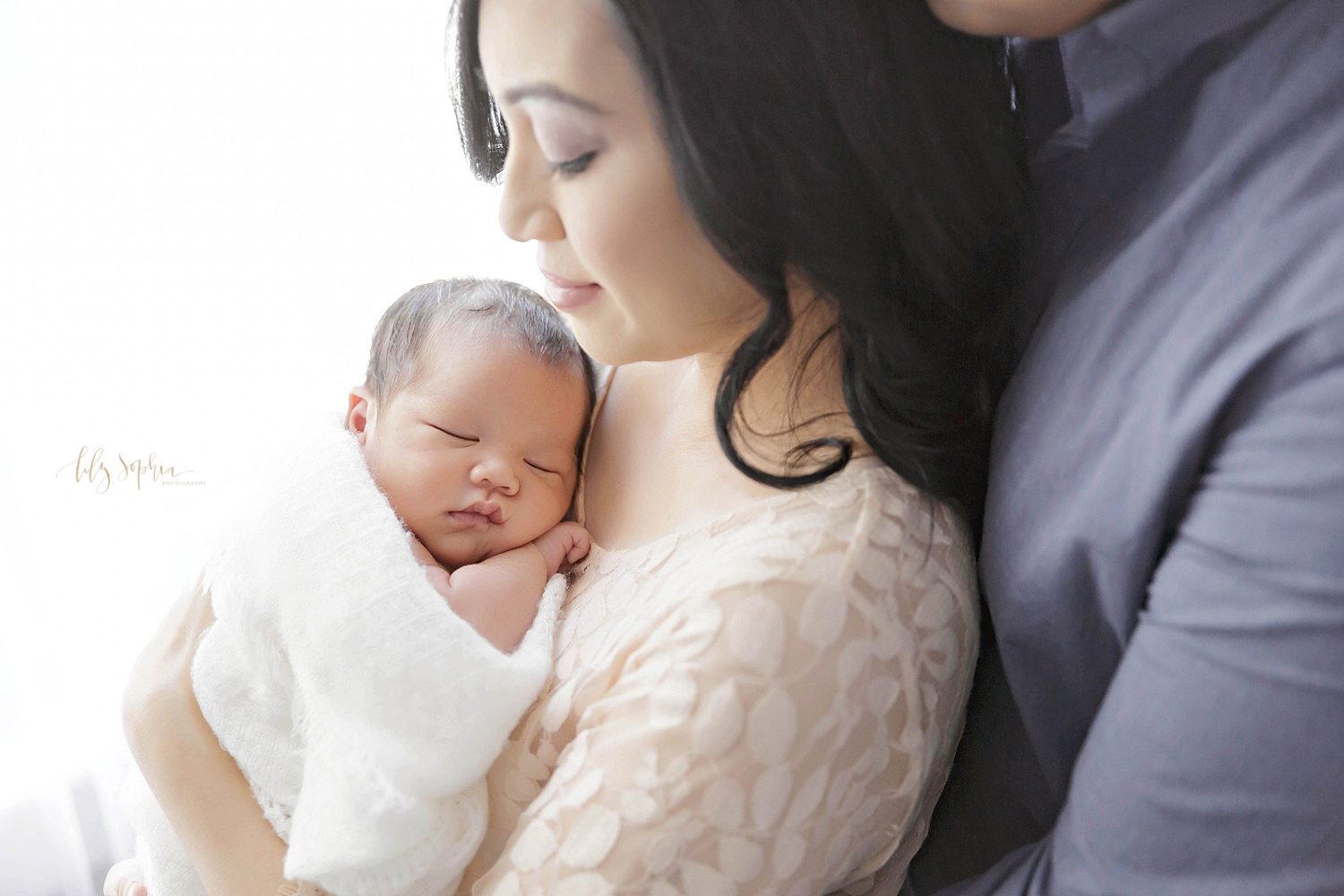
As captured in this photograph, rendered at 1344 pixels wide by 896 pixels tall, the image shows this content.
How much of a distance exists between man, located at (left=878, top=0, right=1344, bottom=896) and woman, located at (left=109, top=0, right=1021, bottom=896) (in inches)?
3.0

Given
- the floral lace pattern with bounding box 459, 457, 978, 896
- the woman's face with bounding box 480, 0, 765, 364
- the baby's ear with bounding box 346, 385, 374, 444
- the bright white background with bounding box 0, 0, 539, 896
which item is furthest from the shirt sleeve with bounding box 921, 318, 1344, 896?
the bright white background with bounding box 0, 0, 539, 896

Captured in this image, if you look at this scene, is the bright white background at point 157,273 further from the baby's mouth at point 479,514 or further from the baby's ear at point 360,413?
the baby's mouth at point 479,514

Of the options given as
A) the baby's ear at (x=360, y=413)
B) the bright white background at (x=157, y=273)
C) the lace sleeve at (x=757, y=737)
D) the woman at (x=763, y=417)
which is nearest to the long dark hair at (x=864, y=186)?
the woman at (x=763, y=417)

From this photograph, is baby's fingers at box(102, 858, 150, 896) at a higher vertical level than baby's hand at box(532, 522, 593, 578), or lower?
lower

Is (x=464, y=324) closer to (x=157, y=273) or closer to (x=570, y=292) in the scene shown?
(x=570, y=292)

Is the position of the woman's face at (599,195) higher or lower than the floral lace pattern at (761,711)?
higher

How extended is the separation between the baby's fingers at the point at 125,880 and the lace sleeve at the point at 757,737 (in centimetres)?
74

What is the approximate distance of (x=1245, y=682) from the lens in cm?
65

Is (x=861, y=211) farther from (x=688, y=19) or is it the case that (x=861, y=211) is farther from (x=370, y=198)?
(x=370, y=198)

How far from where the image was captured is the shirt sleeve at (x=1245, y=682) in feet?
2.01

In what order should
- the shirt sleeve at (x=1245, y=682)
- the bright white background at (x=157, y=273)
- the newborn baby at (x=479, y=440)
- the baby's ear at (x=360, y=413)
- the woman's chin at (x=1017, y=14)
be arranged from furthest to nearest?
the bright white background at (x=157, y=273) → the baby's ear at (x=360, y=413) → the newborn baby at (x=479, y=440) → the woman's chin at (x=1017, y=14) → the shirt sleeve at (x=1245, y=682)

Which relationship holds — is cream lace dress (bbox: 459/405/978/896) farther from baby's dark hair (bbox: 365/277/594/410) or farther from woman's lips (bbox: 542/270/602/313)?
baby's dark hair (bbox: 365/277/594/410)

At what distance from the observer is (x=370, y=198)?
1.75 meters

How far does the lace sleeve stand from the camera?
2.53ft
